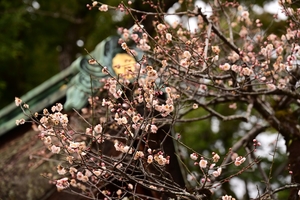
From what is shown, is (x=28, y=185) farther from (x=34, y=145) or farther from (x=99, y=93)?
(x=99, y=93)

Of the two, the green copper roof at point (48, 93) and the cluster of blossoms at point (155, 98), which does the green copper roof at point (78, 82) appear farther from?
the cluster of blossoms at point (155, 98)

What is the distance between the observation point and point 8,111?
19.1 ft

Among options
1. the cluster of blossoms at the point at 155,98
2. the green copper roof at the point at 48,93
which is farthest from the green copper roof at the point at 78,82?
the cluster of blossoms at the point at 155,98

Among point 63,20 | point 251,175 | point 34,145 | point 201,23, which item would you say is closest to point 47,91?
point 34,145

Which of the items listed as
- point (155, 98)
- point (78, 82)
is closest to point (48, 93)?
point (78, 82)

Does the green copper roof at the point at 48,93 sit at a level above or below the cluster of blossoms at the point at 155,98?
above

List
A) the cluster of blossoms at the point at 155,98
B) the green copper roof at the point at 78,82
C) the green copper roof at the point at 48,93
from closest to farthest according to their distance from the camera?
1. the cluster of blossoms at the point at 155,98
2. the green copper roof at the point at 78,82
3. the green copper roof at the point at 48,93

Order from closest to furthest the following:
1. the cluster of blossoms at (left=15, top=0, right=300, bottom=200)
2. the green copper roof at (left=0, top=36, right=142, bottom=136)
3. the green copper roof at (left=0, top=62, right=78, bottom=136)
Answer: the cluster of blossoms at (left=15, top=0, right=300, bottom=200) → the green copper roof at (left=0, top=36, right=142, bottom=136) → the green copper roof at (left=0, top=62, right=78, bottom=136)

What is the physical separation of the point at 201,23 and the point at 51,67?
24.3 ft

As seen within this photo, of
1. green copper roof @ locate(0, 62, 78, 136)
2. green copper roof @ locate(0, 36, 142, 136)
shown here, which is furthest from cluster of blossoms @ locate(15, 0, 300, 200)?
green copper roof @ locate(0, 62, 78, 136)

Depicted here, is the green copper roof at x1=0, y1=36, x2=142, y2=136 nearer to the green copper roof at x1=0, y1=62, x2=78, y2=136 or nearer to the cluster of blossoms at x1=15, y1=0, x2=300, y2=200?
the green copper roof at x1=0, y1=62, x2=78, y2=136

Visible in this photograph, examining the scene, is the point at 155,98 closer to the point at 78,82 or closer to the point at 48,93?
the point at 78,82

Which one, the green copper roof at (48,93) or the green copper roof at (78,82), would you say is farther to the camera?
the green copper roof at (48,93)

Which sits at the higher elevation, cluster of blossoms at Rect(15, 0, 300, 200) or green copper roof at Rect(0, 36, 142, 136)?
green copper roof at Rect(0, 36, 142, 136)
